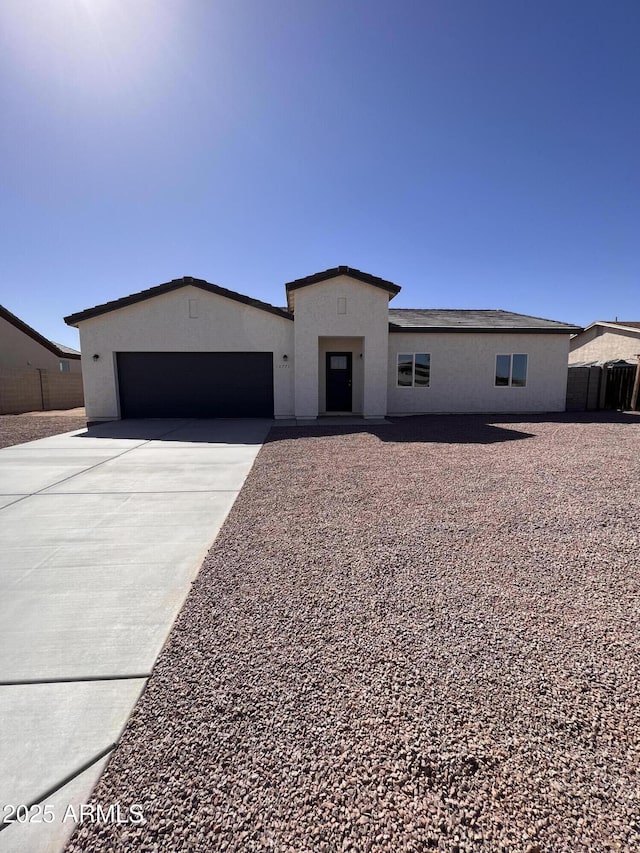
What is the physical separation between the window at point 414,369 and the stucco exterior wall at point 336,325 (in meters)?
1.38

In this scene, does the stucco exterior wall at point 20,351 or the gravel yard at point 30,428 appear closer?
the gravel yard at point 30,428

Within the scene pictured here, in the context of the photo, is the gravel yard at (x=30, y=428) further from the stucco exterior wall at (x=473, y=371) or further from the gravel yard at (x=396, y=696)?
the stucco exterior wall at (x=473, y=371)

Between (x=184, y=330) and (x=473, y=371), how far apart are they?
33.2ft

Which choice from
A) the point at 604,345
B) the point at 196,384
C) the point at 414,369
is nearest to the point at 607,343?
the point at 604,345

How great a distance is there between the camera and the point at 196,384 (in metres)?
13.1

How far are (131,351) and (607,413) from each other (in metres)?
17.3

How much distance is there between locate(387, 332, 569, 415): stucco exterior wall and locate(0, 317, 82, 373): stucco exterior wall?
769 inches

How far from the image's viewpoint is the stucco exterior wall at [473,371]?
1376 cm

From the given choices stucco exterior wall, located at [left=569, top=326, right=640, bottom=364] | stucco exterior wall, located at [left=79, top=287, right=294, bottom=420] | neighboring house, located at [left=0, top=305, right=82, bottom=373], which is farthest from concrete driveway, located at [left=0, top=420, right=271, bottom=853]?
stucco exterior wall, located at [left=569, top=326, right=640, bottom=364]

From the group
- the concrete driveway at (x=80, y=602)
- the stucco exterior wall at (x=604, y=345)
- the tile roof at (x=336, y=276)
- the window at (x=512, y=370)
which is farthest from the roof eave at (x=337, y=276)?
the stucco exterior wall at (x=604, y=345)

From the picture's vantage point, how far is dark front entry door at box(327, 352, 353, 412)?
14.6 metres

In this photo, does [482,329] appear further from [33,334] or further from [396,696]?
[33,334]

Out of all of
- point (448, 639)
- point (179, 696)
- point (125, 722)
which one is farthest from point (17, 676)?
point (448, 639)

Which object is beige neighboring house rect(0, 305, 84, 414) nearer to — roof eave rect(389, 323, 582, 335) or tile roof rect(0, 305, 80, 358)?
tile roof rect(0, 305, 80, 358)
